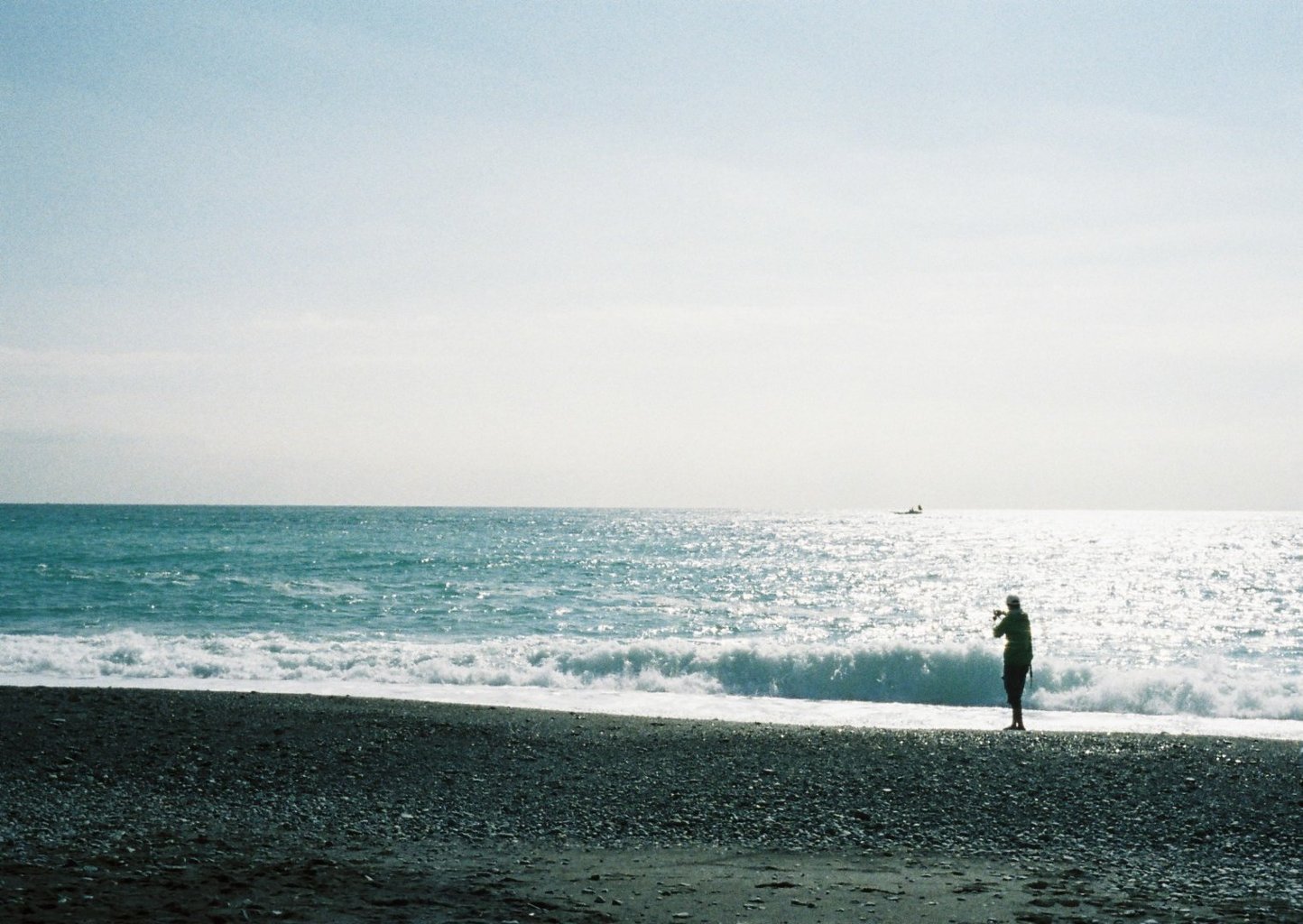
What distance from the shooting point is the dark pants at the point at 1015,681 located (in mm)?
14965

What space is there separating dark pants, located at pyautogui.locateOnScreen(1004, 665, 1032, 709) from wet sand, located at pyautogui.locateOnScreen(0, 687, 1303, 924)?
1.68 metres

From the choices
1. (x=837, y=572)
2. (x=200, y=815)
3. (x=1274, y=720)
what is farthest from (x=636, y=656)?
(x=837, y=572)

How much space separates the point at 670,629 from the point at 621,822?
21532 mm

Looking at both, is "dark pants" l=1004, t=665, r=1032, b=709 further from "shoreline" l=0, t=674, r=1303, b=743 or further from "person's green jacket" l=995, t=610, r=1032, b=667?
"shoreline" l=0, t=674, r=1303, b=743

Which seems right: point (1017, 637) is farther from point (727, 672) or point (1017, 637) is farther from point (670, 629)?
point (670, 629)

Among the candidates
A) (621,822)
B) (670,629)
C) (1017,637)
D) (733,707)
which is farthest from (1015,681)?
(670,629)

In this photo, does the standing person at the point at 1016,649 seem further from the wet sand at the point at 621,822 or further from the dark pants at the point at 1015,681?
the wet sand at the point at 621,822

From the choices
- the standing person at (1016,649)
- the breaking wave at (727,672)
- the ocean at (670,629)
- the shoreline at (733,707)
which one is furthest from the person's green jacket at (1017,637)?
the breaking wave at (727,672)

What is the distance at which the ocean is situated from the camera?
63.7 ft

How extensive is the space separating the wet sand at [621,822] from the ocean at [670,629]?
15.4ft

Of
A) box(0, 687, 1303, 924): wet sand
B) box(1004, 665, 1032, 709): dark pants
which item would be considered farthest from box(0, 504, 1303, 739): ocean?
box(0, 687, 1303, 924): wet sand

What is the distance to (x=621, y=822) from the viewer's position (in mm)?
8969

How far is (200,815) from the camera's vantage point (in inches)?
348

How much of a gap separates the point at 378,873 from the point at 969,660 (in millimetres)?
16695
